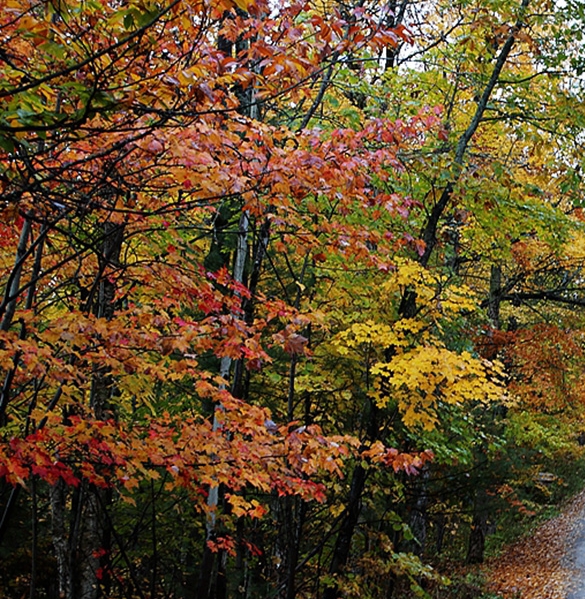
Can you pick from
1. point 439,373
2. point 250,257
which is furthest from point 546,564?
point 250,257

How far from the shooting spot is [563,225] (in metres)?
7.63

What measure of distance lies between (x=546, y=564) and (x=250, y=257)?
1249 cm

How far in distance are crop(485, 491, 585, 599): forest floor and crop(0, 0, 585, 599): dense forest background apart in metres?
1.68

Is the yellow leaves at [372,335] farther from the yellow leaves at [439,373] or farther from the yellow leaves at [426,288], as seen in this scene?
the yellow leaves at [426,288]

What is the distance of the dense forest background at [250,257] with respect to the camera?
A: 137 inches

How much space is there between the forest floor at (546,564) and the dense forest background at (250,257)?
66.2 inches

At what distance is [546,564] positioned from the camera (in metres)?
15.1

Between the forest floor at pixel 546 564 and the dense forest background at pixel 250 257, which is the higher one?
the dense forest background at pixel 250 257

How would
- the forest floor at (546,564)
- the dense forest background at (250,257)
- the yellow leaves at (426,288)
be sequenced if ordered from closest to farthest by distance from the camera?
the dense forest background at (250,257) → the yellow leaves at (426,288) → the forest floor at (546,564)

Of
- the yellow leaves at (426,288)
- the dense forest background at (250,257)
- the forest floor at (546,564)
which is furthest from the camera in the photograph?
the forest floor at (546,564)

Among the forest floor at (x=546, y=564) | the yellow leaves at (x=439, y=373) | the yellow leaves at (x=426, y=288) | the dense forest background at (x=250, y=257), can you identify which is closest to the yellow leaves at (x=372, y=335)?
the dense forest background at (x=250, y=257)

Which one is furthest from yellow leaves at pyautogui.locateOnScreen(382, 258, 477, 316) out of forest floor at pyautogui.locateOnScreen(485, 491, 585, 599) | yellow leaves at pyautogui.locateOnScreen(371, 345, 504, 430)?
forest floor at pyautogui.locateOnScreen(485, 491, 585, 599)

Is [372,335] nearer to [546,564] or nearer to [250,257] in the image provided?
[250,257]

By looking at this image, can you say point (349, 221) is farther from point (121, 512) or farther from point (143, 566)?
point (143, 566)
